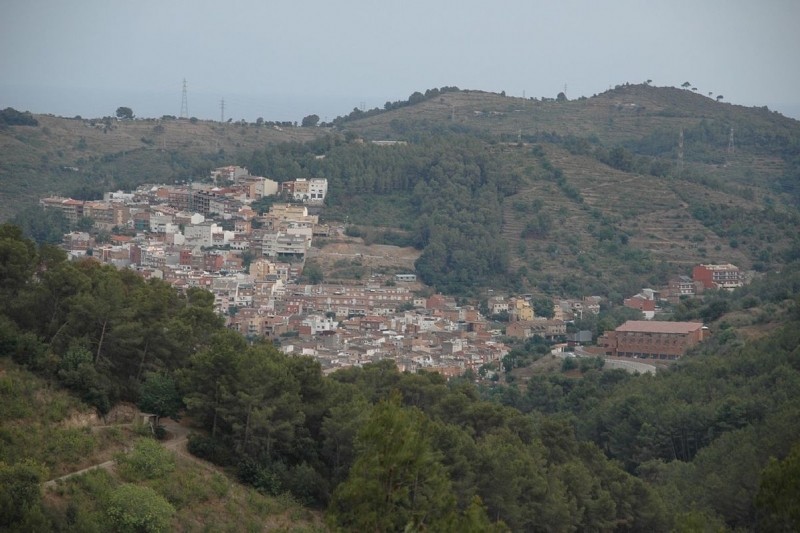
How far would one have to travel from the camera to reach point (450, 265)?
52.5m

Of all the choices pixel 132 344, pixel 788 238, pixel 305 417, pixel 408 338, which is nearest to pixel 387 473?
pixel 305 417

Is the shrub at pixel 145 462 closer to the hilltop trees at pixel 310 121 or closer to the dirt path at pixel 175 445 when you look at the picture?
the dirt path at pixel 175 445

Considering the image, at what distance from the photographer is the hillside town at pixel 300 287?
39938 mm

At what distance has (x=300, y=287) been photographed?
48406 mm

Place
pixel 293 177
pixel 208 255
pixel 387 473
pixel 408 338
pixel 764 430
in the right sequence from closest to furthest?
pixel 387 473 < pixel 764 430 < pixel 408 338 < pixel 208 255 < pixel 293 177

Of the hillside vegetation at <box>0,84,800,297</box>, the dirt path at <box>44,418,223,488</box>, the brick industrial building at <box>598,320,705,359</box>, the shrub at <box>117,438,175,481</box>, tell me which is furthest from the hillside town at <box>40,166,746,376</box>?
the shrub at <box>117,438,175,481</box>

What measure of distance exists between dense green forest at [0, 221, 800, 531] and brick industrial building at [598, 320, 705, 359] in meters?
12.2

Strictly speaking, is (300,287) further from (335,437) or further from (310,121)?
(310,121)

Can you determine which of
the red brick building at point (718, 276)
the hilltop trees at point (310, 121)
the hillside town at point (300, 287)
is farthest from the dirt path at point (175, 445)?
the hilltop trees at point (310, 121)

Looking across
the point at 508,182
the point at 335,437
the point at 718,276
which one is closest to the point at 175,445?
the point at 335,437

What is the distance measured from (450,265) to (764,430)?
30.4 m

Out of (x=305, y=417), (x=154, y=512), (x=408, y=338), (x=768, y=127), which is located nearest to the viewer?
(x=154, y=512)

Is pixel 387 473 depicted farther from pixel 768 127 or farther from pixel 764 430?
pixel 768 127

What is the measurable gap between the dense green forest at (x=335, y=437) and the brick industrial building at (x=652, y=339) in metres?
12.2
